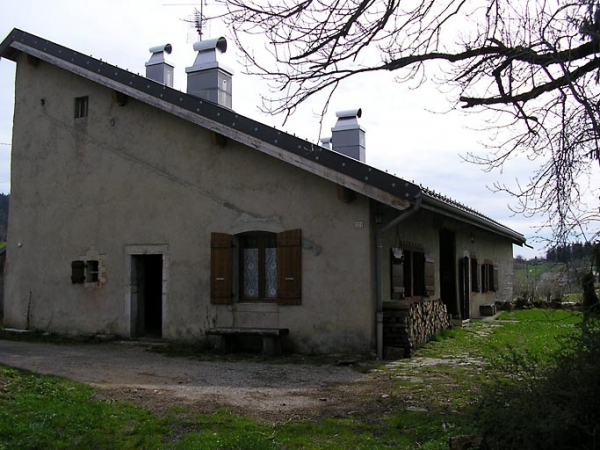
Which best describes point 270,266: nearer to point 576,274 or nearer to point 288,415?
point 288,415

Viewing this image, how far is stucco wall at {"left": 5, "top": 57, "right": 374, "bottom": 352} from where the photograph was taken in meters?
9.29

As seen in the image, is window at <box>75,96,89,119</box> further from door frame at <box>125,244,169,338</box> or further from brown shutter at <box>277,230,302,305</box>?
brown shutter at <box>277,230,302,305</box>

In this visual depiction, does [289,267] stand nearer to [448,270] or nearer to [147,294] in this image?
[147,294]

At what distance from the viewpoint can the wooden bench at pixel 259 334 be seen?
9320 mm

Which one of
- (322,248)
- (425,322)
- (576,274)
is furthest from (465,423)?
(425,322)

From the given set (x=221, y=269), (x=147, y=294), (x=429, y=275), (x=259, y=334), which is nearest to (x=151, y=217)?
(x=221, y=269)

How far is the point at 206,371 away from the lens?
26.7 ft

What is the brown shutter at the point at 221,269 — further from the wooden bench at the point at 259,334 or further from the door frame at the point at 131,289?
the door frame at the point at 131,289

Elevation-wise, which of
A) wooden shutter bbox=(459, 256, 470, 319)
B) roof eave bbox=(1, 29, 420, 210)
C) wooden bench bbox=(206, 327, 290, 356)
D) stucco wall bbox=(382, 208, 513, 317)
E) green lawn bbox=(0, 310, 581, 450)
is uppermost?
roof eave bbox=(1, 29, 420, 210)

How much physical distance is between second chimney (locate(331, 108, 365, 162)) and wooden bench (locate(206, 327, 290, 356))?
15.6 feet

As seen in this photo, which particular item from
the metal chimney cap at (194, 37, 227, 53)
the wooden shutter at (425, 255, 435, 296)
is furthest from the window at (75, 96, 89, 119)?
the wooden shutter at (425, 255, 435, 296)

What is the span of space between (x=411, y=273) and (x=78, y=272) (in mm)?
6346

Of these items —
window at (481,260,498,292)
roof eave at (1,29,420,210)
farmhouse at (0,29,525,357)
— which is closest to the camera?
roof eave at (1,29,420,210)

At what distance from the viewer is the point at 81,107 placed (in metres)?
12.1
